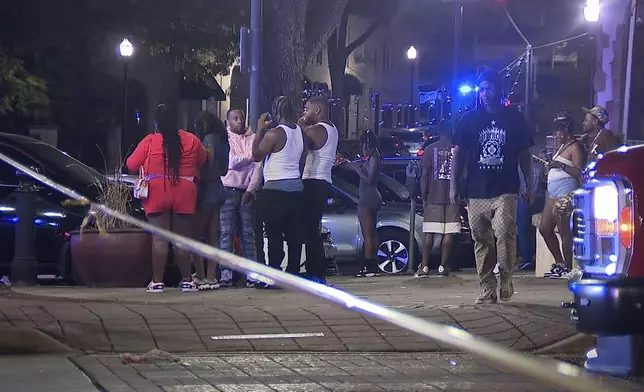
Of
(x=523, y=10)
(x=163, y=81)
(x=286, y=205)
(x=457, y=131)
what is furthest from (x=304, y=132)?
(x=523, y=10)

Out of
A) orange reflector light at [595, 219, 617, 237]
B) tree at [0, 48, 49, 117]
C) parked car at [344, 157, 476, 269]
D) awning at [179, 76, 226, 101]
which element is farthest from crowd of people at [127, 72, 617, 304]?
awning at [179, 76, 226, 101]

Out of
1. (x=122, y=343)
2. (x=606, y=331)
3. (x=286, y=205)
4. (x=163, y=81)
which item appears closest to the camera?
(x=606, y=331)

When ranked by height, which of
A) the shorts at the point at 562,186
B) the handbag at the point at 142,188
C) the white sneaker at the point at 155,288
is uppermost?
the shorts at the point at 562,186

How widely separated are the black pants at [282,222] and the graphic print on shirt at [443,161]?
2.78 metres

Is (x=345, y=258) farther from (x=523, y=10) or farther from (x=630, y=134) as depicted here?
(x=523, y=10)

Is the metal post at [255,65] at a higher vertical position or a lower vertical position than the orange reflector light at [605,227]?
higher

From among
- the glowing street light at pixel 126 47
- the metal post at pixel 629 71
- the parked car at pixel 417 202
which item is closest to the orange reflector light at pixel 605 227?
the metal post at pixel 629 71

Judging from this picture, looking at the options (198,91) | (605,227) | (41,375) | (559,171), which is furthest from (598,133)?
(198,91)

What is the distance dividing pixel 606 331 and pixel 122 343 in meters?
3.31

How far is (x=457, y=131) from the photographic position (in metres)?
9.30

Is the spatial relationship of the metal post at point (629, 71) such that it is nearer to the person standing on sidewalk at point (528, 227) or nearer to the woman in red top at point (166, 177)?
the woman in red top at point (166, 177)

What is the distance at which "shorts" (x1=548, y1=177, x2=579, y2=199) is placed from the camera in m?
12.1

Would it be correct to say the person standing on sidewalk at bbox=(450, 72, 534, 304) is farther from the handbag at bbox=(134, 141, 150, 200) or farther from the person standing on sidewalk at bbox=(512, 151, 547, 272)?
the person standing on sidewalk at bbox=(512, 151, 547, 272)

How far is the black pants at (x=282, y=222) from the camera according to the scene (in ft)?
34.0
